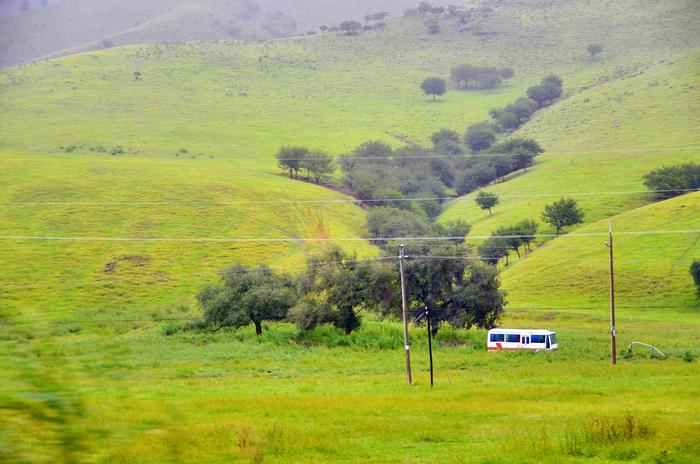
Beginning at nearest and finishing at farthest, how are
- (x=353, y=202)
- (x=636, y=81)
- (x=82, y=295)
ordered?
(x=82, y=295)
(x=353, y=202)
(x=636, y=81)

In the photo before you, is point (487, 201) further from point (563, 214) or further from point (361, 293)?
point (361, 293)

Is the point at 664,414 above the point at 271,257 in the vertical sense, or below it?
below

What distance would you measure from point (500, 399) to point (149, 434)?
1289 inches

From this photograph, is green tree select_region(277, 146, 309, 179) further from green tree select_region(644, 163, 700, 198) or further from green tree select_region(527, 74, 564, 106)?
green tree select_region(527, 74, 564, 106)

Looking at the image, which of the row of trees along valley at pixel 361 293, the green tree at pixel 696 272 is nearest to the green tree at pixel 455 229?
the green tree at pixel 696 272

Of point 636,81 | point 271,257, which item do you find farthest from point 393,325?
point 636,81

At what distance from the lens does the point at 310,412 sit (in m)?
→ 30.8

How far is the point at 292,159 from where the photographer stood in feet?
425

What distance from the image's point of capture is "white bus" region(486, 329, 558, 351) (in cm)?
5491

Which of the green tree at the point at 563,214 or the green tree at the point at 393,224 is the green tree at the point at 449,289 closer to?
the green tree at the point at 393,224

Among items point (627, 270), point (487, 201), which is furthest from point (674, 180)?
point (627, 270)

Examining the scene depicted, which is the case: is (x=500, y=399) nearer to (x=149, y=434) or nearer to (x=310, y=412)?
(x=310, y=412)

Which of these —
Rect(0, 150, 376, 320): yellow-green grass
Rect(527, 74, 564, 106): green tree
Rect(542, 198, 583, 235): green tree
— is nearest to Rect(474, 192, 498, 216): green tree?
Rect(542, 198, 583, 235): green tree

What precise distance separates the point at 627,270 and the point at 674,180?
3368cm
